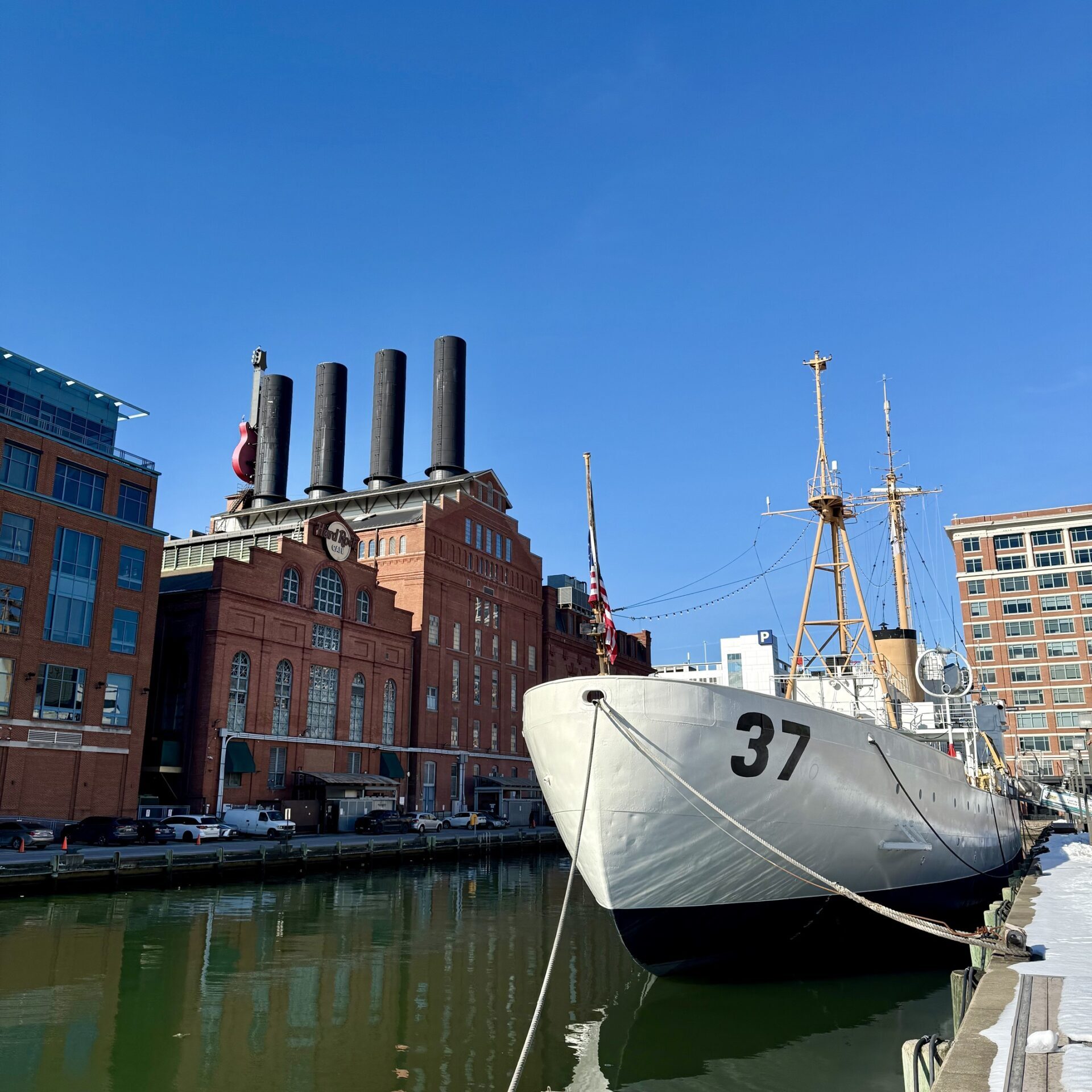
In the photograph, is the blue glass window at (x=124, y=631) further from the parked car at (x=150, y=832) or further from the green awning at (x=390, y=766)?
the green awning at (x=390, y=766)

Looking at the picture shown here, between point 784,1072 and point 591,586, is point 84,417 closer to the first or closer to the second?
point 591,586

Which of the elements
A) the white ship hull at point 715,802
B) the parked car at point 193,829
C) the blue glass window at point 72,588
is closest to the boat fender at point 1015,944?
the white ship hull at point 715,802

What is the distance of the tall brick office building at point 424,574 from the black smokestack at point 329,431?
130 mm

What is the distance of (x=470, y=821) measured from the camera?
2295 inches

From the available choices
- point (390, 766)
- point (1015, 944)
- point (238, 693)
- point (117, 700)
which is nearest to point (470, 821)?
point (390, 766)

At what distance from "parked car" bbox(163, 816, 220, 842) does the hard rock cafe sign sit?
20898 millimetres

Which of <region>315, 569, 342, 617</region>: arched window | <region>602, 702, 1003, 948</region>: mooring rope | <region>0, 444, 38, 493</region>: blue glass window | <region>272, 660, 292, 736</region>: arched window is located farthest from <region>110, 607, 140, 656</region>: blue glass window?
<region>602, 702, 1003, 948</region>: mooring rope

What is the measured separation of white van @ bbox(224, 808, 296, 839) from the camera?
1826 inches

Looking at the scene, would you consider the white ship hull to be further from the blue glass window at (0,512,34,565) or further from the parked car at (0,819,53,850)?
the blue glass window at (0,512,34,565)

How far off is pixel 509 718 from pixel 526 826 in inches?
528

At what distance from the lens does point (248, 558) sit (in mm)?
53906

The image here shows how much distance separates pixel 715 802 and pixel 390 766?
4959cm

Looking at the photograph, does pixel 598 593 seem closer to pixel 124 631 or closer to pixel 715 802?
pixel 715 802

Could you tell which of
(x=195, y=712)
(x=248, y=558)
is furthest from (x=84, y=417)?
(x=195, y=712)
